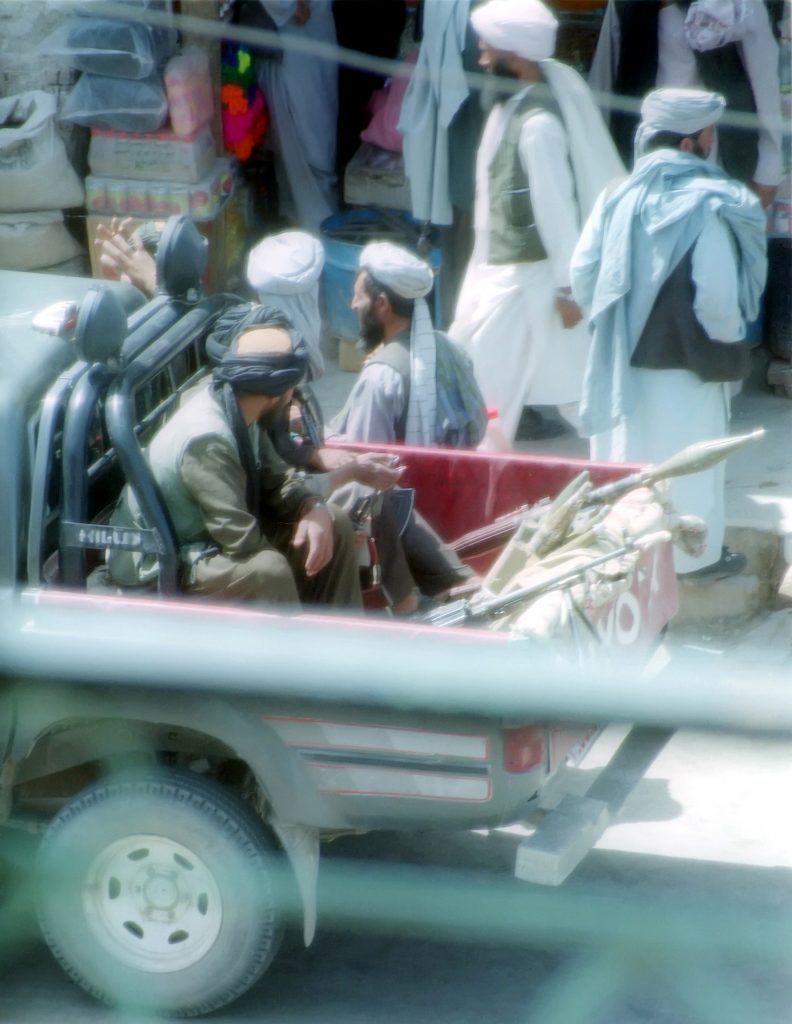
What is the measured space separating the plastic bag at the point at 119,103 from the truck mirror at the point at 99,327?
3.13 metres

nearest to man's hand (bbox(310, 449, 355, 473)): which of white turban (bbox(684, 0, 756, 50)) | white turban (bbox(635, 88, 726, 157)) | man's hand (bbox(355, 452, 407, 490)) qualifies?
man's hand (bbox(355, 452, 407, 490))

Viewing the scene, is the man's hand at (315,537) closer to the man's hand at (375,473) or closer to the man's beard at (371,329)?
the man's hand at (375,473)

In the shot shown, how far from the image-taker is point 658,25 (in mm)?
6332

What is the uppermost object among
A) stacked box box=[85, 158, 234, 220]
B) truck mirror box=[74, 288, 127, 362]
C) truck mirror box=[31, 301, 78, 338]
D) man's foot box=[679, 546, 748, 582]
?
truck mirror box=[74, 288, 127, 362]

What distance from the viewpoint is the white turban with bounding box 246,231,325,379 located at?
4758mm

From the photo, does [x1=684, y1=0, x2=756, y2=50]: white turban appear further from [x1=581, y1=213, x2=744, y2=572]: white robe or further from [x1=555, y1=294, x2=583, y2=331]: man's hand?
[x1=581, y1=213, x2=744, y2=572]: white robe

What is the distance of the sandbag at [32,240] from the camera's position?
20.7 feet

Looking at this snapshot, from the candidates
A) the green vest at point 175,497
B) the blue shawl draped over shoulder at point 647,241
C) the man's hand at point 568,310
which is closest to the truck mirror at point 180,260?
the green vest at point 175,497

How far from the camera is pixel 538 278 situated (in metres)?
5.64

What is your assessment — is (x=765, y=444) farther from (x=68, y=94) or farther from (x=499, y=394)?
(x=68, y=94)

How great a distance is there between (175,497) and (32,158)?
10.8 feet

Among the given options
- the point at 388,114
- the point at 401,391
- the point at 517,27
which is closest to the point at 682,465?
the point at 401,391

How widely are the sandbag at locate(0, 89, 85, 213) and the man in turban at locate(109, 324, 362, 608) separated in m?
2.96

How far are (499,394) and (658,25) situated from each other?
70.6 inches
